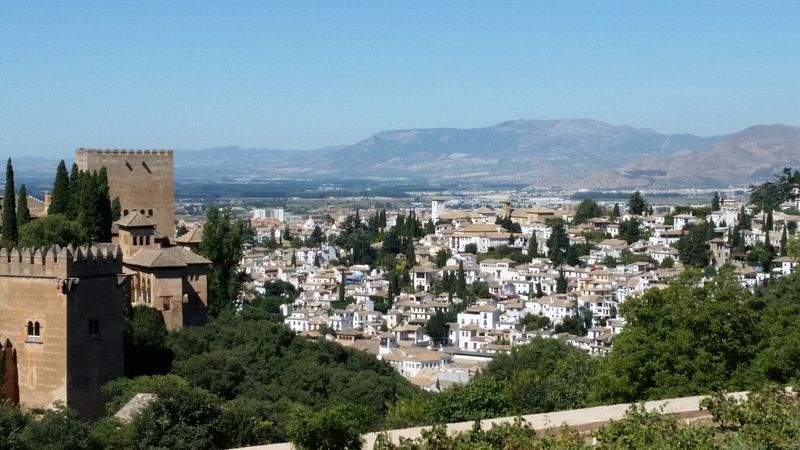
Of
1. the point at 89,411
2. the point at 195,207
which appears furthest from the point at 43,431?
the point at 195,207

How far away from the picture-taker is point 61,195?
92.5 ft

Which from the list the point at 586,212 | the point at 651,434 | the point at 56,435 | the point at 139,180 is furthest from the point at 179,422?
the point at 586,212

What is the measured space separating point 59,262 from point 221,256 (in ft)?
31.2

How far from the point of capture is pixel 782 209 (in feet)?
291

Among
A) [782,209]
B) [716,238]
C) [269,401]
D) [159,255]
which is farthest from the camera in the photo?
[782,209]

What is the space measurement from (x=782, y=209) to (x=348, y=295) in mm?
31903

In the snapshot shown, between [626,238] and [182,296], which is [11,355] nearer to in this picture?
[182,296]

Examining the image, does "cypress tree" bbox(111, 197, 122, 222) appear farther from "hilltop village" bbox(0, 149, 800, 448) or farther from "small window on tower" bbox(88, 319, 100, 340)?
"small window on tower" bbox(88, 319, 100, 340)

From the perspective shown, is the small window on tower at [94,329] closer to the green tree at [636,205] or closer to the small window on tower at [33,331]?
the small window on tower at [33,331]

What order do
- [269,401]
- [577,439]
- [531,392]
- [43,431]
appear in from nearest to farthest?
[577,439] < [43,431] < [531,392] < [269,401]

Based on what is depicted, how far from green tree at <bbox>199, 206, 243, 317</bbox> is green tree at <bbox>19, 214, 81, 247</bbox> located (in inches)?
177

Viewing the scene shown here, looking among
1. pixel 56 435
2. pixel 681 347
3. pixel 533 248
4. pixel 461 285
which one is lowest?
pixel 461 285

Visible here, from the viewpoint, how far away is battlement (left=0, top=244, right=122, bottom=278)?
2119cm

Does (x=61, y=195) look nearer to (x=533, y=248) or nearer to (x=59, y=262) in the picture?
(x=59, y=262)
